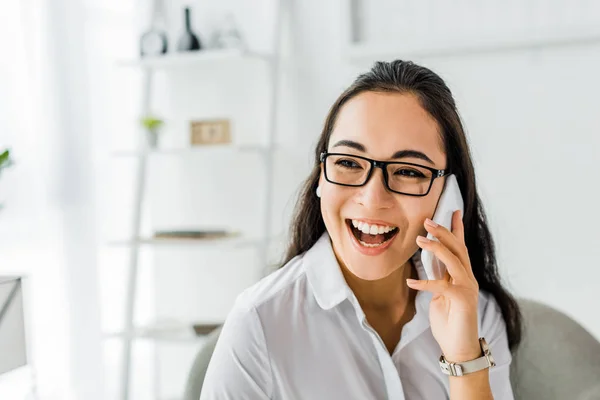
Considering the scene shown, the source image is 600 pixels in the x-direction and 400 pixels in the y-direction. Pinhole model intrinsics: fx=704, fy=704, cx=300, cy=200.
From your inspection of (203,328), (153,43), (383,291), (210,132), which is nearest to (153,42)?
(153,43)

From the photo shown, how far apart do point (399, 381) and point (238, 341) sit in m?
0.33

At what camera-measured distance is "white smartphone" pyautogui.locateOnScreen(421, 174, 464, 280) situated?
1.36 metres

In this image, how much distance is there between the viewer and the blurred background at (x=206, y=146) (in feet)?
8.43

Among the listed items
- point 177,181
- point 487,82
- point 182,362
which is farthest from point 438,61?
point 182,362

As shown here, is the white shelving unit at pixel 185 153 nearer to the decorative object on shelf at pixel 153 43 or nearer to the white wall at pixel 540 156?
the decorative object on shelf at pixel 153 43

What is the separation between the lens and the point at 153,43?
3080mm

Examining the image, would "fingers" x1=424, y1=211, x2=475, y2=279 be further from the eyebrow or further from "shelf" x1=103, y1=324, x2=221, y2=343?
"shelf" x1=103, y1=324, x2=221, y2=343

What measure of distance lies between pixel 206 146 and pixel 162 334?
83 centimetres

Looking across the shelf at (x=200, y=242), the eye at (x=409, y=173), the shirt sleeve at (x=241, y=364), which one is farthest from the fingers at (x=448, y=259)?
the shelf at (x=200, y=242)

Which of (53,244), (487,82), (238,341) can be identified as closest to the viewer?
(238,341)

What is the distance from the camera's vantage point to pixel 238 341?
4.32 ft

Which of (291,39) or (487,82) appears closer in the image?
(487,82)

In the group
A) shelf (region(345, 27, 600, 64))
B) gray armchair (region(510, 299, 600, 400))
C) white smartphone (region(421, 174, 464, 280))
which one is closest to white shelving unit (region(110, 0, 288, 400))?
shelf (region(345, 27, 600, 64))

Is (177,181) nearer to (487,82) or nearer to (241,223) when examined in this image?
(241,223)
